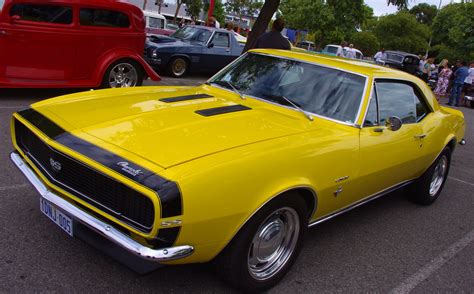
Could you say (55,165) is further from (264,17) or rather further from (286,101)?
(264,17)

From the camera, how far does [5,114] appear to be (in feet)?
20.9

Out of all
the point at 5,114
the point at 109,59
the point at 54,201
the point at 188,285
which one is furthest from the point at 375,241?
the point at 109,59

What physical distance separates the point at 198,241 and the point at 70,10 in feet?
21.1

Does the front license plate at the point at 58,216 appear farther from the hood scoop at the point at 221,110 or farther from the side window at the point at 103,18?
the side window at the point at 103,18

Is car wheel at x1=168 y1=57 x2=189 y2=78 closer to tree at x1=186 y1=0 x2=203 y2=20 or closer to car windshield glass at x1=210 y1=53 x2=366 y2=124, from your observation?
car windshield glass at x1=210 y1=53 x2=366 y2=124

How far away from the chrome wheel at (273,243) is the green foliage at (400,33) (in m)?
47.6

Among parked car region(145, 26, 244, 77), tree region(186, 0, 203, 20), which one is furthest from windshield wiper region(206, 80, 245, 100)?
tree region(186, 0, 203, 20)

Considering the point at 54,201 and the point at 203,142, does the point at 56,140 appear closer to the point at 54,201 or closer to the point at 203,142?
the point at 54,201

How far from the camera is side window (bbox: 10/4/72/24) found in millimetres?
7051

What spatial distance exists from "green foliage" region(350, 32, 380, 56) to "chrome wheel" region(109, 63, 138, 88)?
A: 144 ft

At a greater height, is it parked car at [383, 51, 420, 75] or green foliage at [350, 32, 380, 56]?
green foliage at [350, 32, 380, 56]

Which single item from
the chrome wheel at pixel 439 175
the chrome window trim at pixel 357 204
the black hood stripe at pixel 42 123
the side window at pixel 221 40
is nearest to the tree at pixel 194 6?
the side window at pixel 221 40

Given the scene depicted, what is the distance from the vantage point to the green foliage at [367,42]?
49.1 metres

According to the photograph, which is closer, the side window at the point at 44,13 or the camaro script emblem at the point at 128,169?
the camaro script emblem at the point at 128,169
